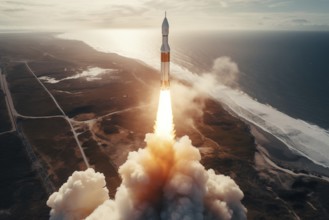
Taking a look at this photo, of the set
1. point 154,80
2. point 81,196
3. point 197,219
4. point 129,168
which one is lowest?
point 154,80

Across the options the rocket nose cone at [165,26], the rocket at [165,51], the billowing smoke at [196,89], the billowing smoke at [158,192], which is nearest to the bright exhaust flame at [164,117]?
the rocket at [165,51]

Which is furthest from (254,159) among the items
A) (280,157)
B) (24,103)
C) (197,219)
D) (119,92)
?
(24,103)

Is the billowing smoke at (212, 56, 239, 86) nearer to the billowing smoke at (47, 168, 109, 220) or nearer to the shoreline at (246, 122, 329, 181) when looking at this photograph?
the shoreline at (246, 122, 329, 181)

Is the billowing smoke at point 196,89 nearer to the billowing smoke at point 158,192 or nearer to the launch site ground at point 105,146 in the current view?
the launch site ground at point 105,146

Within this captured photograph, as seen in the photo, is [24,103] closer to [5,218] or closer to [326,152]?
[5,218]

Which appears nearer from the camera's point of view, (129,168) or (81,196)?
(129,168)

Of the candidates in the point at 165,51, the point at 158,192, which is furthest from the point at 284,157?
the point at 165,51
